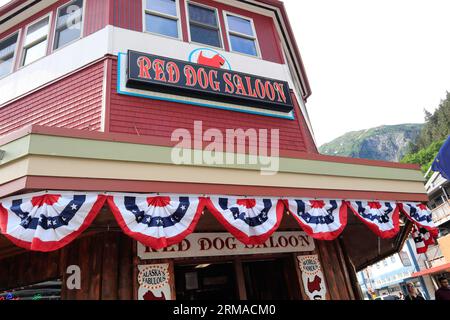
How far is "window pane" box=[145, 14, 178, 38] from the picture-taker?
8.62 metres

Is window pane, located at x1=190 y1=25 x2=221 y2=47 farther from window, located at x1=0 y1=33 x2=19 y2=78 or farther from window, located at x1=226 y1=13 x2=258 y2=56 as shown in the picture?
window, located at x1=0 y1=33 x2=19 y2=78

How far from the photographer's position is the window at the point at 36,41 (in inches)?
344

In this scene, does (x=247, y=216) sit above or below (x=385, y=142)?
below

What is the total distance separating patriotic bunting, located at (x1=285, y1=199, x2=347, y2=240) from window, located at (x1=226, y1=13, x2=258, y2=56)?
18.0ft

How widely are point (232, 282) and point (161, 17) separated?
7.02 m

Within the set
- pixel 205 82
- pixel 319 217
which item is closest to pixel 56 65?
pixel 205 82

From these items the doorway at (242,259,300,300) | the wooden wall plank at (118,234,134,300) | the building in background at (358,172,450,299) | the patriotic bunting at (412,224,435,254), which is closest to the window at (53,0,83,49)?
the wooden wall plank at (118,234,134,300)

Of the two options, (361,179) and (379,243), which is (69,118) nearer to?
(361,179)

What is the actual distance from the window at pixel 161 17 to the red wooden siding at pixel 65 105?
205cm

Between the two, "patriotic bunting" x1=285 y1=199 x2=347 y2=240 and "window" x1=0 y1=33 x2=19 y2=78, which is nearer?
"patriotic bunting" x1=285 y1=199 x2=347 y2=240

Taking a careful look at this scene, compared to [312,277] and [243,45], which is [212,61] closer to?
[243,45]

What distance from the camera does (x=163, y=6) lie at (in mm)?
9094
